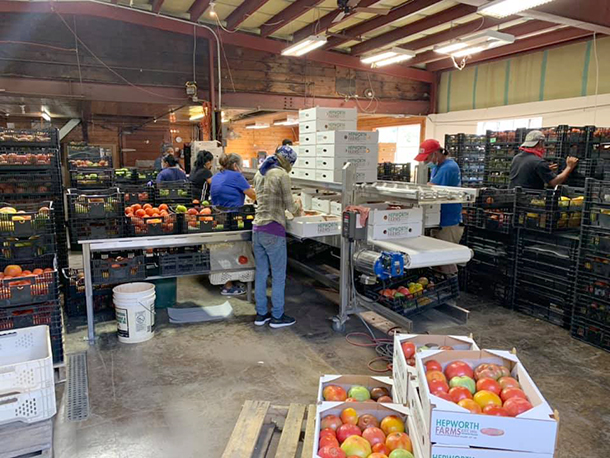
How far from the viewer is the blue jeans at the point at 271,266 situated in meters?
4.25

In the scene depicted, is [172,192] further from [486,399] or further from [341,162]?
[486,399]

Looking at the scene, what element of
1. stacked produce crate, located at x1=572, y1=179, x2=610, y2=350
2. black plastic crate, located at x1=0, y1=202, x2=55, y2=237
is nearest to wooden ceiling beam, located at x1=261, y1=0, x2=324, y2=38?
stacked produce crate, located at x1=572, y1=179, x2=610, y2=350

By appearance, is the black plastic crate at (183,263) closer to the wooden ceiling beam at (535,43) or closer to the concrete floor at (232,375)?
the concrete floor at (232,375)

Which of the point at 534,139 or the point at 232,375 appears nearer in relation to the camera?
the point at 232,375

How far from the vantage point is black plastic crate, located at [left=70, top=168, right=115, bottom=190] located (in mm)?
5871

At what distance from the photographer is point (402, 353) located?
233 cm

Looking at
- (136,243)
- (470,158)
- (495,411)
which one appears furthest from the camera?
(470,158)

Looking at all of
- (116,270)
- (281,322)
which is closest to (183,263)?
(116,270)

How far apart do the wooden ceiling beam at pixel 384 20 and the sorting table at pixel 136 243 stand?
4.62 meters

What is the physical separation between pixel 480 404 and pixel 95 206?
347 centimetres

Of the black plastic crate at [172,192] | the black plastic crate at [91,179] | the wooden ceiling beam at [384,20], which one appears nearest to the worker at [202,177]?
the black plastic crate at [172,192]

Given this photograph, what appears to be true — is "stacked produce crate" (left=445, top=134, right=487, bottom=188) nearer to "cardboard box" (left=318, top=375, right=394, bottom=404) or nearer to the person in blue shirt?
the person in blue shirt

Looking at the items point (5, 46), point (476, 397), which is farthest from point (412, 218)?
point (5, 46)

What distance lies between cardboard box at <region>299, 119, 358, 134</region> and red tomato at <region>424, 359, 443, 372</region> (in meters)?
3.17
